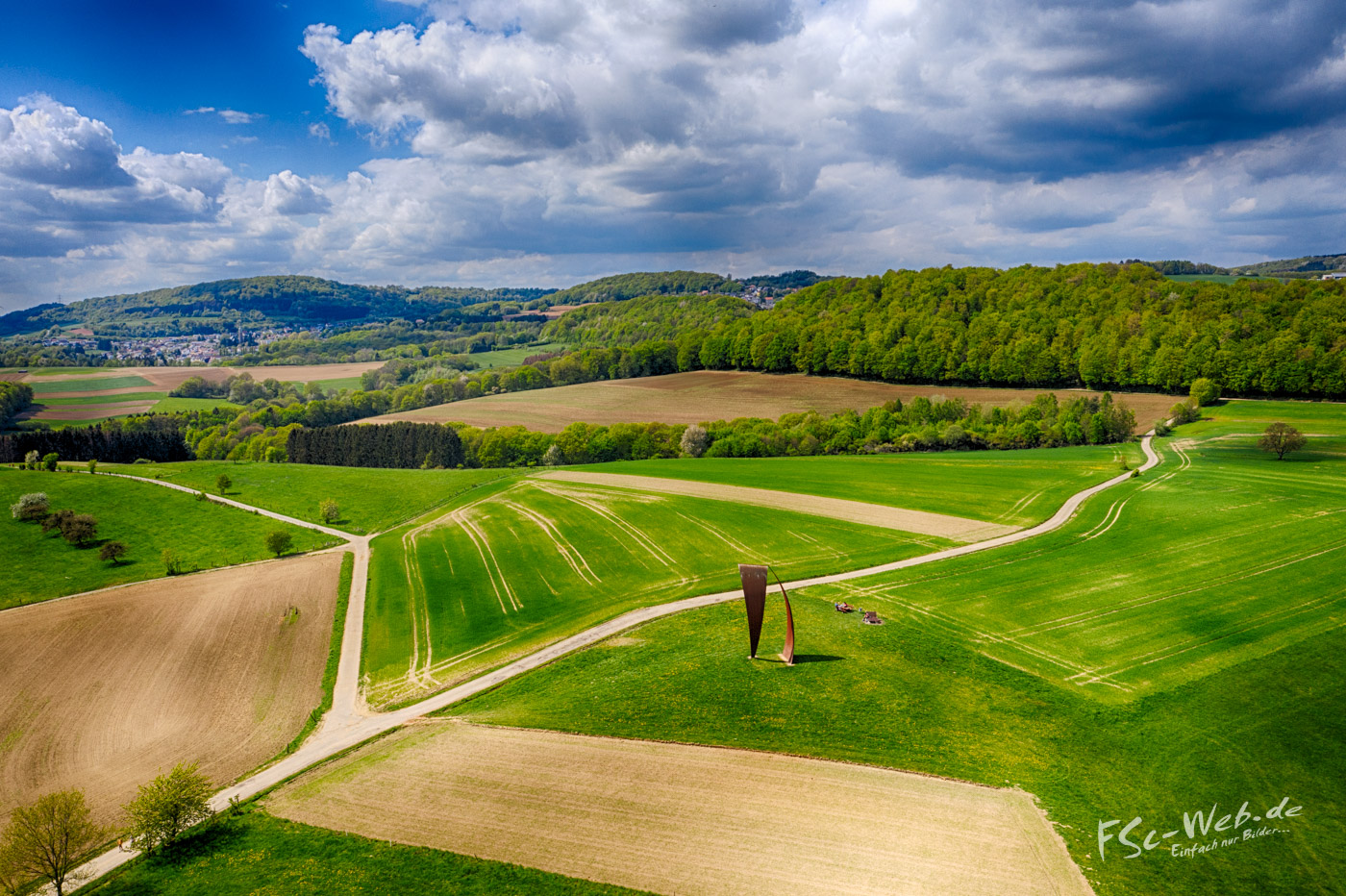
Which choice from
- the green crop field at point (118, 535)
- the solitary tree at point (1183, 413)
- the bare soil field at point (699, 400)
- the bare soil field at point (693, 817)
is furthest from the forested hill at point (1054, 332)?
the bare soil field at point (693, 817)

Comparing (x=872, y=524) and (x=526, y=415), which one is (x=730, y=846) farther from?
(x=526, y=415)

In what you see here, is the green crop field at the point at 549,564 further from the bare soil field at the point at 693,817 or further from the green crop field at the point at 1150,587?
the bare soil field at the point at 693,817

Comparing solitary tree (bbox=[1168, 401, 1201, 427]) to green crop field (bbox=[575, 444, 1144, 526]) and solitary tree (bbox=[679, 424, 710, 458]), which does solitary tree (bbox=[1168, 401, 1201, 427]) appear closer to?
green crop field (bbox=[575, 444, 1144, 526])

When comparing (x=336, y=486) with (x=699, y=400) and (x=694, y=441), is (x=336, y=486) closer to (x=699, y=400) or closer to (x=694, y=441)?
(x=694, y=441)

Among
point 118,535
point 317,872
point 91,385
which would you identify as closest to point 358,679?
point 317,872

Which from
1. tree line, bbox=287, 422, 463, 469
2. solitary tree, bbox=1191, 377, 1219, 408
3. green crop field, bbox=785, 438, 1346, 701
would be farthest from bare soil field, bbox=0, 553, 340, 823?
solitary tree, bbox=1191, 377, 1219, 408

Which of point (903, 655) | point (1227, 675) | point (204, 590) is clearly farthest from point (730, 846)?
point (204, 590)

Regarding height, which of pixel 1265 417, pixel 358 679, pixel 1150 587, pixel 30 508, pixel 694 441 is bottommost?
pixel 358 679
